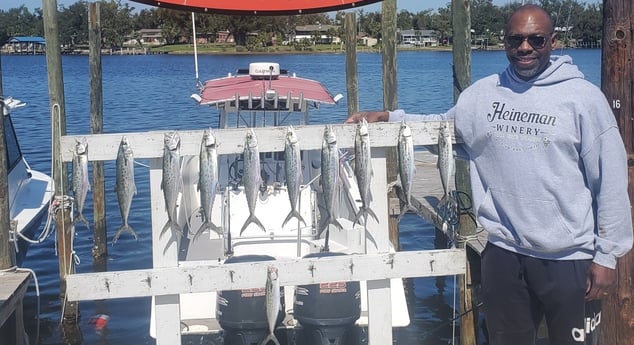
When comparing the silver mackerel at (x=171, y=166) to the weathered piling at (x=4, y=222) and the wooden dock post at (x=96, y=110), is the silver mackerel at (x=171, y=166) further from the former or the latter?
the wooden dock post at (x=96, y=110)

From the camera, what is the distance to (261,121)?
29.0 ft

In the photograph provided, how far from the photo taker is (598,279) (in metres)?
3.79

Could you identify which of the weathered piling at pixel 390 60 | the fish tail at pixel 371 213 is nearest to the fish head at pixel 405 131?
the fish tail at pixel 371 213

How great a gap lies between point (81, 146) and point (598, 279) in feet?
9.42

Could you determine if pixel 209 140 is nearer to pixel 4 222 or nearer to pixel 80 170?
pixel 80 170

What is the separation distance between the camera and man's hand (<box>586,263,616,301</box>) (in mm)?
3783

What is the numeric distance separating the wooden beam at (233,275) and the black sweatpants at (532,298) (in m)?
0.73

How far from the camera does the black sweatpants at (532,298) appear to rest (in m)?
3.86

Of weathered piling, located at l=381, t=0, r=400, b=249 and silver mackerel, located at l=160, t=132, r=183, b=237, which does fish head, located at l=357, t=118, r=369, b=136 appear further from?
weathered piling, located at l=381, t=0, r=400, b=249

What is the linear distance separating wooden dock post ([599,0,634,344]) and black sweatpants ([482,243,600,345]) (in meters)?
0.81

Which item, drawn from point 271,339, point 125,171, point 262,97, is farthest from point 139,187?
point 125,171

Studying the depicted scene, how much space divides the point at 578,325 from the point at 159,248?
7.93 ft

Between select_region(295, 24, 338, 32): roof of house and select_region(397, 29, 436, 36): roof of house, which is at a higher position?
select_region(295, 24, 338, 32): roof of house

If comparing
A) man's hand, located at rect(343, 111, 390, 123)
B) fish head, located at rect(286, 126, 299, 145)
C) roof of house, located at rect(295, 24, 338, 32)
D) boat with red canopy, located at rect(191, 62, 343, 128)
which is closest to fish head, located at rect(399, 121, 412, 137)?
man's hand, located at rect(343, 111, 390, 123)
